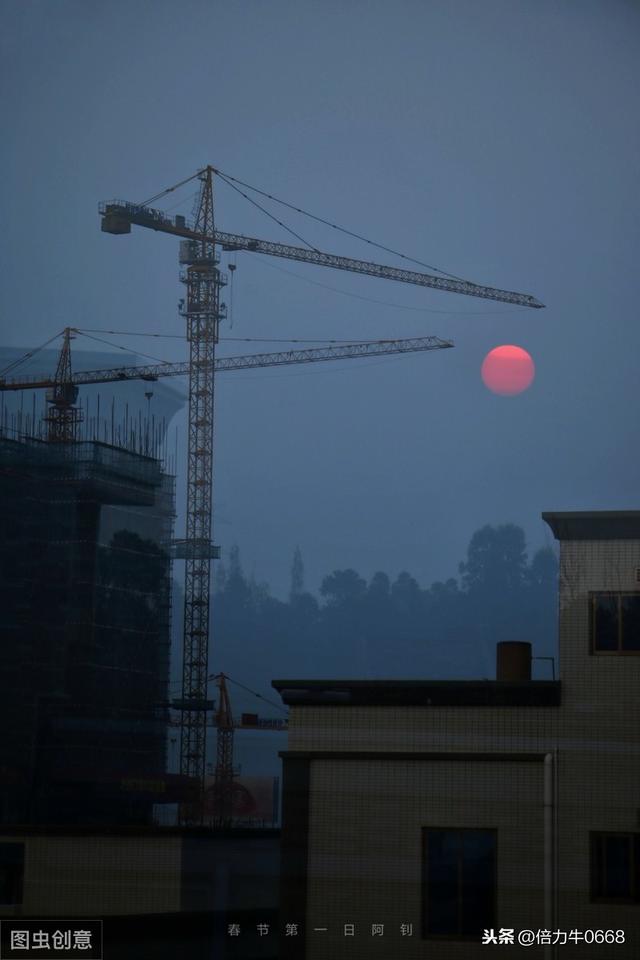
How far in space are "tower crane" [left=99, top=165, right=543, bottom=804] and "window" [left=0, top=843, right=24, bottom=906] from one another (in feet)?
2.13

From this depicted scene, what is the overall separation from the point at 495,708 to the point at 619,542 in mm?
659

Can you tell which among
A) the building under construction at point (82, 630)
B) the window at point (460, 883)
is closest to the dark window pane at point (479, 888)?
the window at point (460, 883)

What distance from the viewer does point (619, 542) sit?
3.73 m

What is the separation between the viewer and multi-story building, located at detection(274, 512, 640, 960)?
353 cm

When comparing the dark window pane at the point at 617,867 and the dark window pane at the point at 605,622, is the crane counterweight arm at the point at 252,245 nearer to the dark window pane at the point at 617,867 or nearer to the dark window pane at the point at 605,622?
the dark window pane at the point at 605,622

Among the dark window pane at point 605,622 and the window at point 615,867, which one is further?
the dark window pane at point 605,622

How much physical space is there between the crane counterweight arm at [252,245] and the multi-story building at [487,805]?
3.59 ft

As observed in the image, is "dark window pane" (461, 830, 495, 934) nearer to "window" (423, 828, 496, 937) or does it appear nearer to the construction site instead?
"window" (423, 828, 496, 937)

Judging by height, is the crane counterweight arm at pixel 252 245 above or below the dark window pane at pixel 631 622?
above

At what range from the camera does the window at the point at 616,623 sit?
359cm

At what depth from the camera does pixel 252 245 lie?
4.21 m

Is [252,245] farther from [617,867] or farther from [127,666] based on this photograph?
[617,867]

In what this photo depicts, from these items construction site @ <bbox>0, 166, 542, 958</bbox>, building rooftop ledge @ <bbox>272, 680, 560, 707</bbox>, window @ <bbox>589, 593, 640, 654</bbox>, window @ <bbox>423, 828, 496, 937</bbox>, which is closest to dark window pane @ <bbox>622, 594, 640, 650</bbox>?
window @ <bbox>589, 593, 640, 654</bbox>

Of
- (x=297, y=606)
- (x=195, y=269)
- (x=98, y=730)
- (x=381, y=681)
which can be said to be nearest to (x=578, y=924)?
(x=381, y=681)
